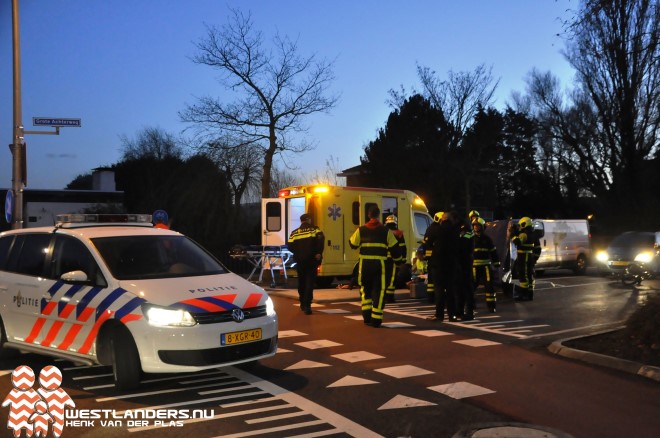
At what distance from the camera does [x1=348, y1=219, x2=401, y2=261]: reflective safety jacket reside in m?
10.4

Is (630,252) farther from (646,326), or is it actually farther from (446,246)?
(646,326)

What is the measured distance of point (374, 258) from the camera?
1041 centimetres

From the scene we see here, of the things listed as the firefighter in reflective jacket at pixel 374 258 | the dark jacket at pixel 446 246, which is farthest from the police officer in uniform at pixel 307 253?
the dark jacket at pixel 446 246

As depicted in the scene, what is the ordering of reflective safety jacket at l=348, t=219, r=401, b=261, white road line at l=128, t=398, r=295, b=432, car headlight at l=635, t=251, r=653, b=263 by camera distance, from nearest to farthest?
white road line at l=128, t=398, r=295, b=432
reflective safety jacket at l=348, t=219, r=401, b=261
car headlight at l=635, t=251, r=653, b=263

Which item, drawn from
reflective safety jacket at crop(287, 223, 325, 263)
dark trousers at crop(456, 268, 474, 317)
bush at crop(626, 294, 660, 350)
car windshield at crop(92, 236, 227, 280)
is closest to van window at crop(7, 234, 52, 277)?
car windshield at crop(92, 236, 227, 280)

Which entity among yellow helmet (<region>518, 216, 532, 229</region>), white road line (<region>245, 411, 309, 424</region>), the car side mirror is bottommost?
white road line (<region>245, 411, 309, 424</region>)

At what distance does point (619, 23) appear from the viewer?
15234 mm

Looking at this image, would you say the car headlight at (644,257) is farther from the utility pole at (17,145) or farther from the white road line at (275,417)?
the utility pole at (17,145)

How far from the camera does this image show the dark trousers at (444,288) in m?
10.9

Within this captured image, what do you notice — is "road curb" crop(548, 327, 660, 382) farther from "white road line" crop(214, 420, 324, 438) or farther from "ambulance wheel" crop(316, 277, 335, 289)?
"ambulance wheel" crop(316, 277, 335, 289)

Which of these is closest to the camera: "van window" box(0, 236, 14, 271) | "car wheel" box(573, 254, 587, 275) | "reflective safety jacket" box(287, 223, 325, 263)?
"van window" box(0, 236, 14, 271)

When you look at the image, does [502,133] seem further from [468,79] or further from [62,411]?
[62,411]

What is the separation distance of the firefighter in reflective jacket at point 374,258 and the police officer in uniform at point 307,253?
5.30ft

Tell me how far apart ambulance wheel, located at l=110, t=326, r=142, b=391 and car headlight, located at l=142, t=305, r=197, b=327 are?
A: 12.6 inches
